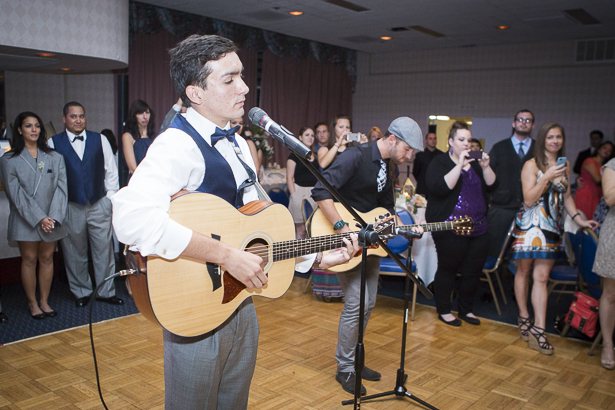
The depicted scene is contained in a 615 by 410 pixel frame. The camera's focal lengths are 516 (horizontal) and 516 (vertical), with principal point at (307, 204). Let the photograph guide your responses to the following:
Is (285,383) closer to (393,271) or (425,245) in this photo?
(393,271)

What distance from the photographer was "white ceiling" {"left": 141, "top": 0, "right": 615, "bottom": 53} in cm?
657

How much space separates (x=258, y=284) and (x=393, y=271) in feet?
10.1

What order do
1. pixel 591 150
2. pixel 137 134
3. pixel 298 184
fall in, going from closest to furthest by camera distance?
1. pixel 137 134
2. pixel 298 184
3. pixel 591 150

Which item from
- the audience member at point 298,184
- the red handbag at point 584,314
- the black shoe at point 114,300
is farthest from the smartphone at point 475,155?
the black shoe at point 114,300

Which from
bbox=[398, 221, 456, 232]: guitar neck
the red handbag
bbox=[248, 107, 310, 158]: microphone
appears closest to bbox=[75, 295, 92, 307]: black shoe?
bbox=[398, 221, 456, 232]: guitar neck

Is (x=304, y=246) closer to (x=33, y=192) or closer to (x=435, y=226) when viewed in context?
(x=435, y=226)

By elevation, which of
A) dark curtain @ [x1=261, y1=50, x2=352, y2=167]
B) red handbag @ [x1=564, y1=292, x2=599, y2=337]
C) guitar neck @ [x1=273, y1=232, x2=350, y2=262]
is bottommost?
red handbag @ [x1=564, y1=292, x2=599, y2=337]

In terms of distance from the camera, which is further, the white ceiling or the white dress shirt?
the white ceiling

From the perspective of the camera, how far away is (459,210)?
13.4 ft

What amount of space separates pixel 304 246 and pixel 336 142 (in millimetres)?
3620

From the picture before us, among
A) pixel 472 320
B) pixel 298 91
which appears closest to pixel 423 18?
pixel 298 91

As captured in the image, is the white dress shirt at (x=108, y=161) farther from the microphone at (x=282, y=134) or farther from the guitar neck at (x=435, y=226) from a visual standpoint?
the microphone at (x=282, y=134)

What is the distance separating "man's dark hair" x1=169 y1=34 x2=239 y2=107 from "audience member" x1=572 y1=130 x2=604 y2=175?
7907mm

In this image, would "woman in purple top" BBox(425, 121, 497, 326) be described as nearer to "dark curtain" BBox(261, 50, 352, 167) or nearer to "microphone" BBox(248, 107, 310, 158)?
"microphone" BBox(248, 107, 310, 158)
